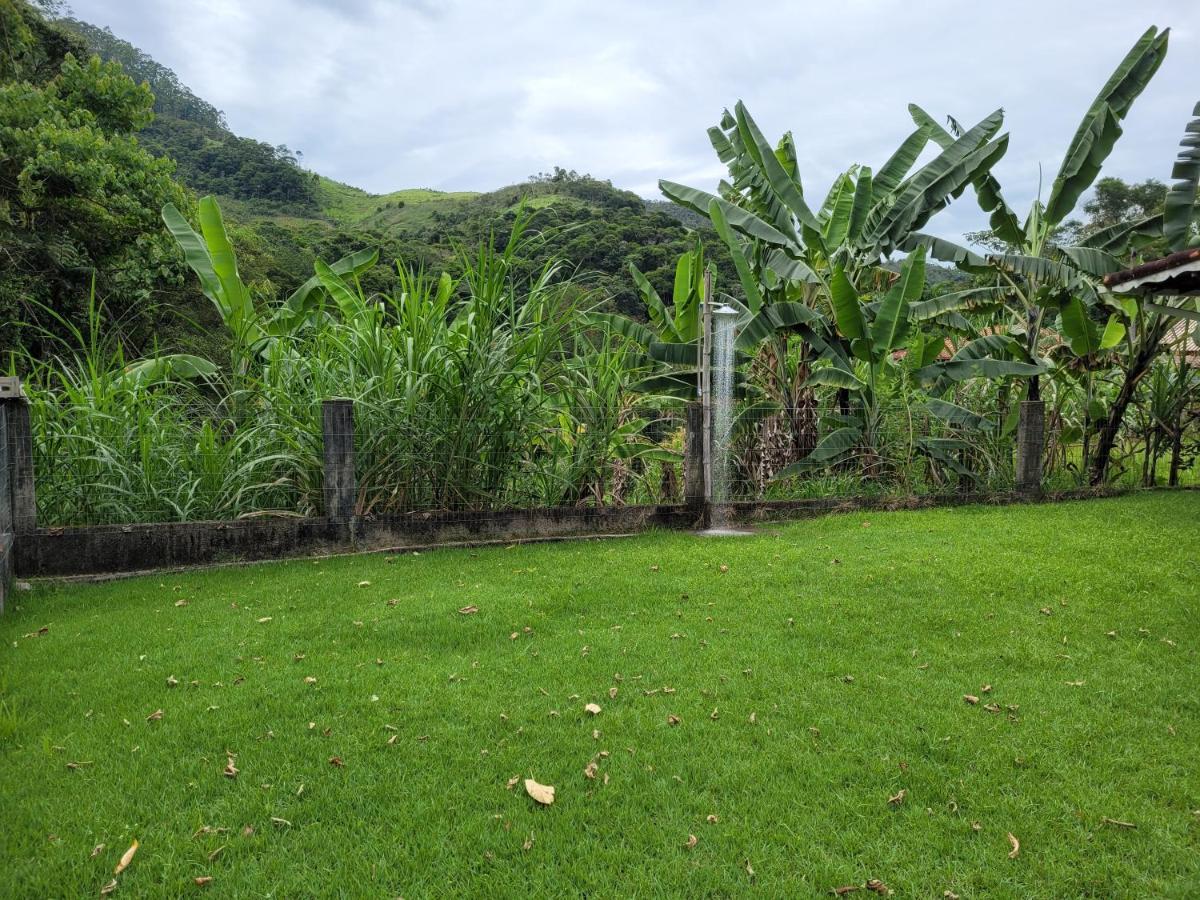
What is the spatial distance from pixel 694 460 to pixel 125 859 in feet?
19.2

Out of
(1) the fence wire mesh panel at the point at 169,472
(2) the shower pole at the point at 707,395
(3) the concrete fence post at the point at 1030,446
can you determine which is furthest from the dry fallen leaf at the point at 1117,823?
(3) the concrete fence post at the point at 1030,446

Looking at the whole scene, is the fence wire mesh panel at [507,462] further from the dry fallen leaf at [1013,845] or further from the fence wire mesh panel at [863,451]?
the dry fallen leaf at [1013,845]

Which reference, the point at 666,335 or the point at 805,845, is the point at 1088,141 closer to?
the point at 666,335

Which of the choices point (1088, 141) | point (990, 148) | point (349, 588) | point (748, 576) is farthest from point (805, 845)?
point (1088, 141)

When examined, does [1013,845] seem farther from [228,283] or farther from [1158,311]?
[1158,311]

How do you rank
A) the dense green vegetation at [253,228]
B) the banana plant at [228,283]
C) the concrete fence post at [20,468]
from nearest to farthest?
the concrete fence post at [20,468] < the banana plant at [228,283] < the dense green vegetation at [253,228]

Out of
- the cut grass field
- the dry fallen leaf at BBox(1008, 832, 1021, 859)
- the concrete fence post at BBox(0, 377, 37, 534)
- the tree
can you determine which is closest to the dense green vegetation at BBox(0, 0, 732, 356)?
the tree

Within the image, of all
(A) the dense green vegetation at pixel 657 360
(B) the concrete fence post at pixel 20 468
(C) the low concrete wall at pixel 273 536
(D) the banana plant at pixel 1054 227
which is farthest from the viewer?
(D) the banana plant at pixel 1054 227

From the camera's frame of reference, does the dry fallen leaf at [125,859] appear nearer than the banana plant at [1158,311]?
Yes

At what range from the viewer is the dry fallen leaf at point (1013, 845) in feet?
6.95

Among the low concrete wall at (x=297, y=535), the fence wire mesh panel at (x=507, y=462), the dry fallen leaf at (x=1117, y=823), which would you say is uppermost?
the fence wire mesh panel at (x=507, y=462)

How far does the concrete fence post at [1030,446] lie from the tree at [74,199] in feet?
42.6

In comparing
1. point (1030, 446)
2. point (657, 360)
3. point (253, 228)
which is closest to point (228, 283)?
point (657, 360)

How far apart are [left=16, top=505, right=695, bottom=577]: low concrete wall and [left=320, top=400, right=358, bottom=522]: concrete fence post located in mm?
117
